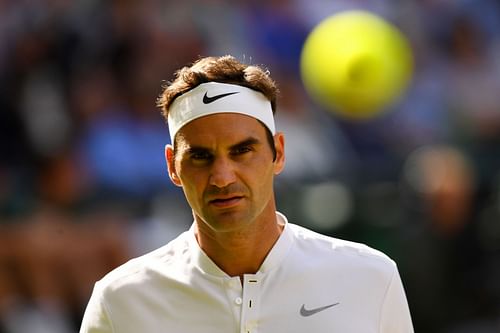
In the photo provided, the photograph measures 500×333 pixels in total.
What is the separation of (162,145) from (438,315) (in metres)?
2.44

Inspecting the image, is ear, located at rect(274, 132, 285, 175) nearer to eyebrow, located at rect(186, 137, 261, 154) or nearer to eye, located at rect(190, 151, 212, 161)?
eyebrow, located at rect(186, 137, 261, 154)

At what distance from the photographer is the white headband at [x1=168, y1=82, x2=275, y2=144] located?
3469mm

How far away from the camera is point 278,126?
814cm

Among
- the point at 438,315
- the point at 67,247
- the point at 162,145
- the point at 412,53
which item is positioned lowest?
the point at 438,315

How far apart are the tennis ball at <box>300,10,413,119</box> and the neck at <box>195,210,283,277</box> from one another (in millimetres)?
3671

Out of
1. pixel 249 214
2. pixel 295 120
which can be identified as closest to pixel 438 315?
pixel 295 120

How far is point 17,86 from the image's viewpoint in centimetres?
820

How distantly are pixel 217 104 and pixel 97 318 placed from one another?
77 cm

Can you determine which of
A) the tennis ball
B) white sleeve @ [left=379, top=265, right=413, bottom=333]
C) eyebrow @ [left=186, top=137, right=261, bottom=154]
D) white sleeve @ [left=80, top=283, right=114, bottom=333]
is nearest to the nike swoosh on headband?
eyebrow @ [left=186, top=137, right=261, bottom=154]

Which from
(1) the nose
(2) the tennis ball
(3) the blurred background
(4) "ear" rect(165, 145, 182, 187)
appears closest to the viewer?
(1) the nose

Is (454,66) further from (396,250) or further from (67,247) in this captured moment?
(67,247)

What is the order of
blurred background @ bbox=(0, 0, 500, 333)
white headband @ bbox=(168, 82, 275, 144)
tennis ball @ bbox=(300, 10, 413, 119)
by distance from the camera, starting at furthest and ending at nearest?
tennis ball @ bbox=(300, 10, 413, 119) → blurred background @ bbox=(0, 0, 500, 333) → white headband @ bbox=(168, 82, 275, 144)

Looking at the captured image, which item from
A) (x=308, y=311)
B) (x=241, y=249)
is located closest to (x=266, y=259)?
(x=241, y=249)

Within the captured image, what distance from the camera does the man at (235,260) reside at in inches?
134
